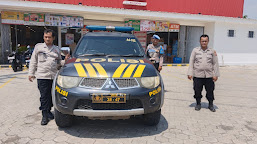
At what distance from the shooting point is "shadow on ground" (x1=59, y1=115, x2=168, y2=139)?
135 inches

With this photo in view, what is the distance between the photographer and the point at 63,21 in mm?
14016

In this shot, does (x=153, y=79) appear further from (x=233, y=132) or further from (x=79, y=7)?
(x=79, y=7)

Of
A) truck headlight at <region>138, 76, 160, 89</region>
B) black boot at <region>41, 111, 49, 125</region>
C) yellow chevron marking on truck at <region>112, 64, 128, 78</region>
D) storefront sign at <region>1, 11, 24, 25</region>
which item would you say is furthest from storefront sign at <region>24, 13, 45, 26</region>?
truck headlight at <region>138, 76, 160, 89</region>

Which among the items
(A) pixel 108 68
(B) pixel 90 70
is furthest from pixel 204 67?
(B) pixel 90 70

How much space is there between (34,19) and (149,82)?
40.5ft

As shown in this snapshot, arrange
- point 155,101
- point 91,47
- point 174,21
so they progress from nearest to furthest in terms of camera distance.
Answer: point 155,101, point 91,47, point 174,21

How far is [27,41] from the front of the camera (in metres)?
14.1

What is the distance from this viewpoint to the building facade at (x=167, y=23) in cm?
1366

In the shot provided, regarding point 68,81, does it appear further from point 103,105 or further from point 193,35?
point 193,35

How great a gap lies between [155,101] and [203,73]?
2.06 m

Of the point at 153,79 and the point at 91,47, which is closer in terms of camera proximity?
the point at 153,79

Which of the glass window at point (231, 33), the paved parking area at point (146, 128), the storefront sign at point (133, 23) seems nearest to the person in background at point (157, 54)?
the paved parking area at point (146, 128)

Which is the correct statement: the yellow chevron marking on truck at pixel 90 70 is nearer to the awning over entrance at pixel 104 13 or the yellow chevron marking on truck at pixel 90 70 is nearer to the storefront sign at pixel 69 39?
the awning over entrance at pixel 104 13

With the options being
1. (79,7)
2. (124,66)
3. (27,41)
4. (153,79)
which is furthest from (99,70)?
(27,41)
